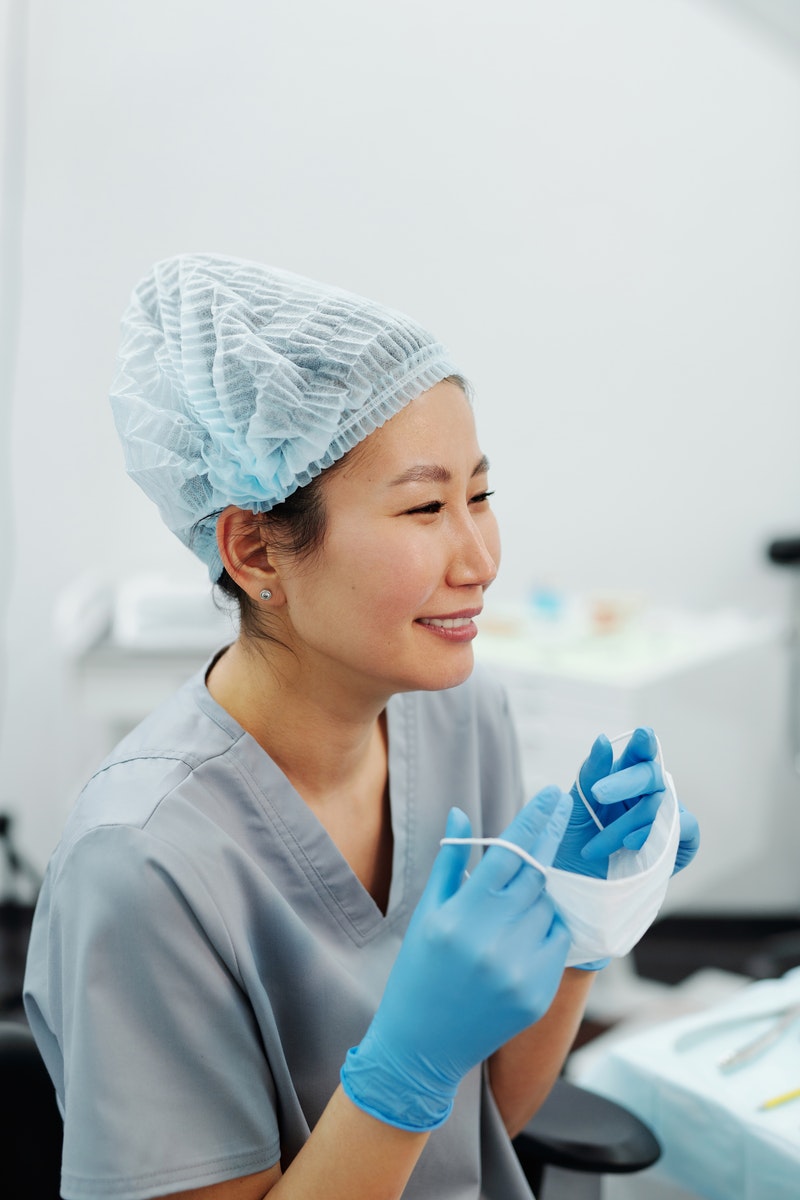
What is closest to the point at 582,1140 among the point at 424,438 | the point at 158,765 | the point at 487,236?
the point at 158,765

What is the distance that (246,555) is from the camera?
92 cm

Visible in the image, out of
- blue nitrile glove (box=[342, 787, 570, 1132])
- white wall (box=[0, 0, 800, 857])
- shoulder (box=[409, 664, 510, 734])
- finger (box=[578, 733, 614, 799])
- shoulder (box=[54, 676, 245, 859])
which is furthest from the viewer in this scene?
white wall (box=[0, 0, 800, 857])

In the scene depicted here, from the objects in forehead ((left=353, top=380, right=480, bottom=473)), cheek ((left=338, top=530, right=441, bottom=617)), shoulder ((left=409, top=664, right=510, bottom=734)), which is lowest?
shoulder ((left=409, top=664, right=510, bottom=734))

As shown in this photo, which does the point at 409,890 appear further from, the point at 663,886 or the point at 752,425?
the point at 752,425

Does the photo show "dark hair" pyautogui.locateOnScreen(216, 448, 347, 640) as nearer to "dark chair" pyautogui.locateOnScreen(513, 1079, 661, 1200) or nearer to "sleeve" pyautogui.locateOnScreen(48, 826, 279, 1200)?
"sleeve" pyautogui.locateOnScreen(48, 826, 279, 1200)

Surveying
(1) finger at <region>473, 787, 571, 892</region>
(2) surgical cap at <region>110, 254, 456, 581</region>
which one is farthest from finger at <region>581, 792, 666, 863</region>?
(2) surgical cap at <region>110, 254, 456, 581</region>

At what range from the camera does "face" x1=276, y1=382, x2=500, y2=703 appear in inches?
33.6

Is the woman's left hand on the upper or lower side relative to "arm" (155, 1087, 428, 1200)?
upper

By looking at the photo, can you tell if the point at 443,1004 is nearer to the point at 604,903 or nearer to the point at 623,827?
the point at 604,903

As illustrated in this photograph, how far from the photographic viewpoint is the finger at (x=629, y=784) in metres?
0.88

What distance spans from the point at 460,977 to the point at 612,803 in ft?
0.85

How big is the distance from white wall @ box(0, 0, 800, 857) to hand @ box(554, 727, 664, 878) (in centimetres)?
162

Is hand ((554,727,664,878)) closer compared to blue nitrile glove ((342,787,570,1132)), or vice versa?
blue nitrile glove ((342,787,570,1132))

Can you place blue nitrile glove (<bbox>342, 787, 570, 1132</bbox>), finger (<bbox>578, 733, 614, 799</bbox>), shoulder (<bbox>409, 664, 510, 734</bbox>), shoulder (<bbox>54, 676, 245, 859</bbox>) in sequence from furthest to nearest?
shoulder (<bbox>409, 664, 510, 734</bbox>) < finger (<bbox>578, 733, 614, 799</bbox>) < shoulder (<bbox>54, 676, 245, 859</bbox>) < blue nitrile glove (<bbox>342, 787, 570, 1132</bbox>)
